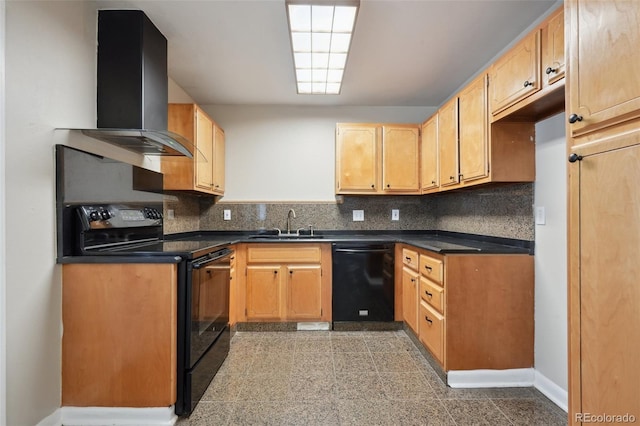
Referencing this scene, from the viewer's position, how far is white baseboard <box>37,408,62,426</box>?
59.7 inches

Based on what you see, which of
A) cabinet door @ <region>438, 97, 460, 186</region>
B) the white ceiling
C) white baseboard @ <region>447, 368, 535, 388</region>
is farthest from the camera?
cabinet door @ <region>438, 97, 460, 186</region>

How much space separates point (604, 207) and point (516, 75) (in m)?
1.14

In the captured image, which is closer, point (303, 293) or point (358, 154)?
point (303, 293)

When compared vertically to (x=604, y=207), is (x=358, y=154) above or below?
above

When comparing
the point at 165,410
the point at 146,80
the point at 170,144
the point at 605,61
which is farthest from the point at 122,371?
the point at 605,61

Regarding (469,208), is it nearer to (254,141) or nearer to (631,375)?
(631,375)

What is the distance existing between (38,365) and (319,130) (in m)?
3.09

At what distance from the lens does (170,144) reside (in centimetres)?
185

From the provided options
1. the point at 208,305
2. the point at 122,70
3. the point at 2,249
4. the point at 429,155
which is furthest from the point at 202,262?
the point at 429,155

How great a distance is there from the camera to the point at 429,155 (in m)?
3.02

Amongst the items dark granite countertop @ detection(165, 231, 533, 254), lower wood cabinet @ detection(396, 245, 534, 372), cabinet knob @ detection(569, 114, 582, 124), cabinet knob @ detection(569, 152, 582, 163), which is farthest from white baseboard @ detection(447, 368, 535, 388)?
cabinet knob @ detection(569, 114, 582, 124)

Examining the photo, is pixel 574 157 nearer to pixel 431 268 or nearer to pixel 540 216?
pixel 540 216

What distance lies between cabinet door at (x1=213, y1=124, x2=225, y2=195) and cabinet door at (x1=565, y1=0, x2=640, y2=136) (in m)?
2.90

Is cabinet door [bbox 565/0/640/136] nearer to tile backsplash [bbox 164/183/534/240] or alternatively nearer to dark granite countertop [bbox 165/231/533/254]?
dark granite countertop [bbox 165/231/533/254]
